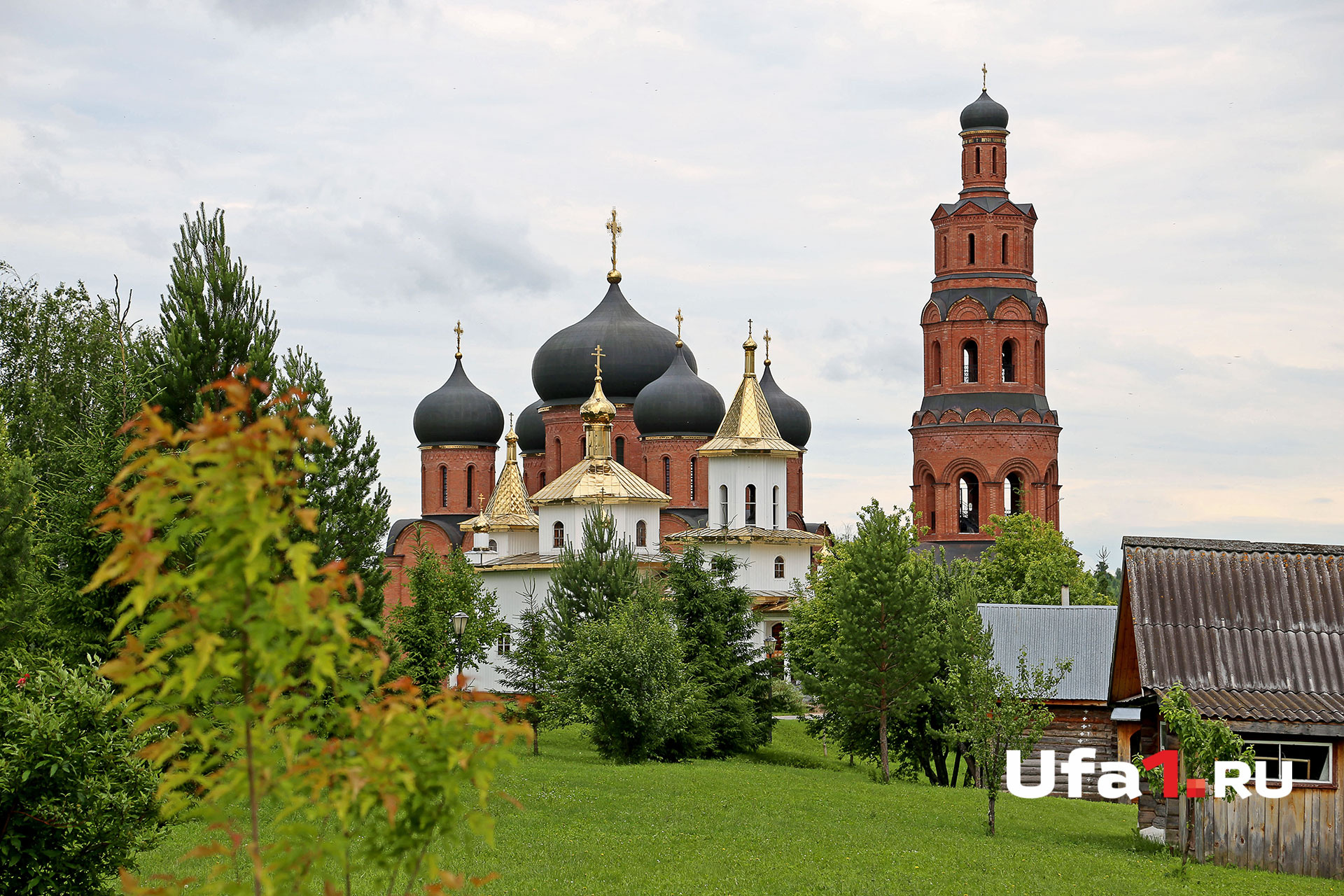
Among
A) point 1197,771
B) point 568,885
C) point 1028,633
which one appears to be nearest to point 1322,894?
point 1197,771

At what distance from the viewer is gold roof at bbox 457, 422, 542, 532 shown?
53969 millimetres

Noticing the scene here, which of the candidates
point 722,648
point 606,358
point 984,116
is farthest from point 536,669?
point 984,116

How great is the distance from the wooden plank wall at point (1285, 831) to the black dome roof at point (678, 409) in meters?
37.4

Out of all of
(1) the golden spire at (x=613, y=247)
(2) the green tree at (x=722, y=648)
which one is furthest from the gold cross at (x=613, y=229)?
(2) the green tree at (x=722, y=648)

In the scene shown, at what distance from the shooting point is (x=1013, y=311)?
57.5 m

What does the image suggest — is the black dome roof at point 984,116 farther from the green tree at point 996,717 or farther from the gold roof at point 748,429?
the green tree at point 996,717

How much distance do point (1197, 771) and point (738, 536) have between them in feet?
101

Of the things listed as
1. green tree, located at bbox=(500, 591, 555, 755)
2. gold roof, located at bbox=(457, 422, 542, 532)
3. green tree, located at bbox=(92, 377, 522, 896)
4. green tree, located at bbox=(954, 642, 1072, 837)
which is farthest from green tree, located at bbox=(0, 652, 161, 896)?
gold roof, located at bbox=(457, 422, 542, 532)

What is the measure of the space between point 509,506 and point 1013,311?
21.7 m

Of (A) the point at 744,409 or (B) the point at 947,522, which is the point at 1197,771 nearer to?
(A) the point at 744,409

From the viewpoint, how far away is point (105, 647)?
1783 cm

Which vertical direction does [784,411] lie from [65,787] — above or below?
above

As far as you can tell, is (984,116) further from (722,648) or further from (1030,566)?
(722,648)

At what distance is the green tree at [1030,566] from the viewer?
46.4m
